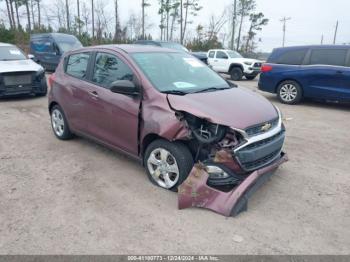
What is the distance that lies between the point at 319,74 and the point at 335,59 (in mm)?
567

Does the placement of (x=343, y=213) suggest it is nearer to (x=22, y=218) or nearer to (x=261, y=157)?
(x=261, y=157)

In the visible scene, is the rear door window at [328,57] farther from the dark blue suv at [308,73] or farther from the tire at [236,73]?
the tire at [236,73]

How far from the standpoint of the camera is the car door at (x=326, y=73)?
8.82m

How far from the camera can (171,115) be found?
12.6ft

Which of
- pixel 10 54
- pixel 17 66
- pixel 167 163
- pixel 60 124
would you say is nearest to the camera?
pixel 167 163

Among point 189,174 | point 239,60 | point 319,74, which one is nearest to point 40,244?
point 189,174

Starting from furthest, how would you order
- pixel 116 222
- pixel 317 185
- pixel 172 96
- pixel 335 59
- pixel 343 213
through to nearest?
1. pixel 335 59
2. pixel 317 185
3. pixel 172 96
4. pixel 343 213
5. pixel 116 222

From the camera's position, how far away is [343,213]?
3.66 metres

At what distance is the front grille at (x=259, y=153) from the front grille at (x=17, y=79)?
7.78m

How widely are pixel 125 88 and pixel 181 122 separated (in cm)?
88

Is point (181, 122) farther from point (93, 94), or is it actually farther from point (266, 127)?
point (93, 94)

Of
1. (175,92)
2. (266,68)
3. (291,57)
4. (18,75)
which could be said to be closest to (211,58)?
(266,68)

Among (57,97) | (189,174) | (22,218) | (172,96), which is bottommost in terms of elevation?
(22,218)

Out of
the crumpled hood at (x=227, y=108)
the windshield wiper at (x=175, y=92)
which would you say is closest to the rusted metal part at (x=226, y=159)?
the crumpled hood at (x=227, y=108)
